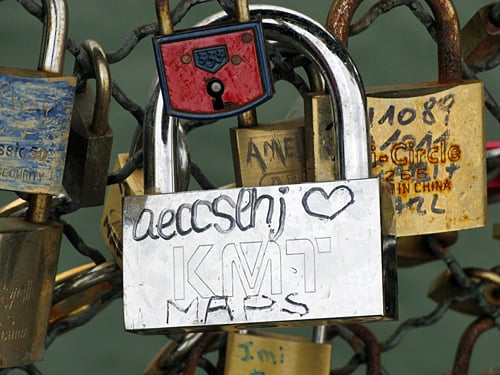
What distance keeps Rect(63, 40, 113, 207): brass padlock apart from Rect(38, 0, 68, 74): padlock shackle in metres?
0.05

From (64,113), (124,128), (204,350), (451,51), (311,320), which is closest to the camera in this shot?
(311,320)

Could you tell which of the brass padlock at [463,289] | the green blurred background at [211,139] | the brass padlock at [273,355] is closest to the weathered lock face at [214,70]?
the brass padlock at [273,355]

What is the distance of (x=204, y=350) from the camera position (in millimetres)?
1351

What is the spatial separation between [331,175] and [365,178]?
0.11 m

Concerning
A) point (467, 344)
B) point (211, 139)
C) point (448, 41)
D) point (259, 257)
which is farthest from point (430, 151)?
point (211, 139)

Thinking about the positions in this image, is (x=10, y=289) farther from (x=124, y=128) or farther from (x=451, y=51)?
(x=124, y=128)

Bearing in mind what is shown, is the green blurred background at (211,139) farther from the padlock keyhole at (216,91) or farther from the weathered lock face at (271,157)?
the padlock keyhole at (216,91)

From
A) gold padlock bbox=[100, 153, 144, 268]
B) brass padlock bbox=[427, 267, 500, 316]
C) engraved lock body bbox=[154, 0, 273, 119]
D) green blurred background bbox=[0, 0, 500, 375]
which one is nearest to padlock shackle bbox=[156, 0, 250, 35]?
engraved lock body bbox=[154, 0, 273, 119]

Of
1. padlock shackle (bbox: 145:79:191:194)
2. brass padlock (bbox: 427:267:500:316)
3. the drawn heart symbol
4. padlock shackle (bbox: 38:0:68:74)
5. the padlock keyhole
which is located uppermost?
padlock shackle (bbox: 38:0:68:74)

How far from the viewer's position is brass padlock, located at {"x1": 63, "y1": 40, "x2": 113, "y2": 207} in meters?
1.14

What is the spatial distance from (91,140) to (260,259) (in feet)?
0.79

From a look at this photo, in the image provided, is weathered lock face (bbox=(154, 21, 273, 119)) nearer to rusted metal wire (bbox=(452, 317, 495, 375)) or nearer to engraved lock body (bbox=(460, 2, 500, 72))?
engraved lock body (bbox=(460, 2, 500, 72))

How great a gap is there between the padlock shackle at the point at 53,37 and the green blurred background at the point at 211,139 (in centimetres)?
62

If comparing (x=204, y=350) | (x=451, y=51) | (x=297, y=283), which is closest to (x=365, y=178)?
(x=297, y=283)
